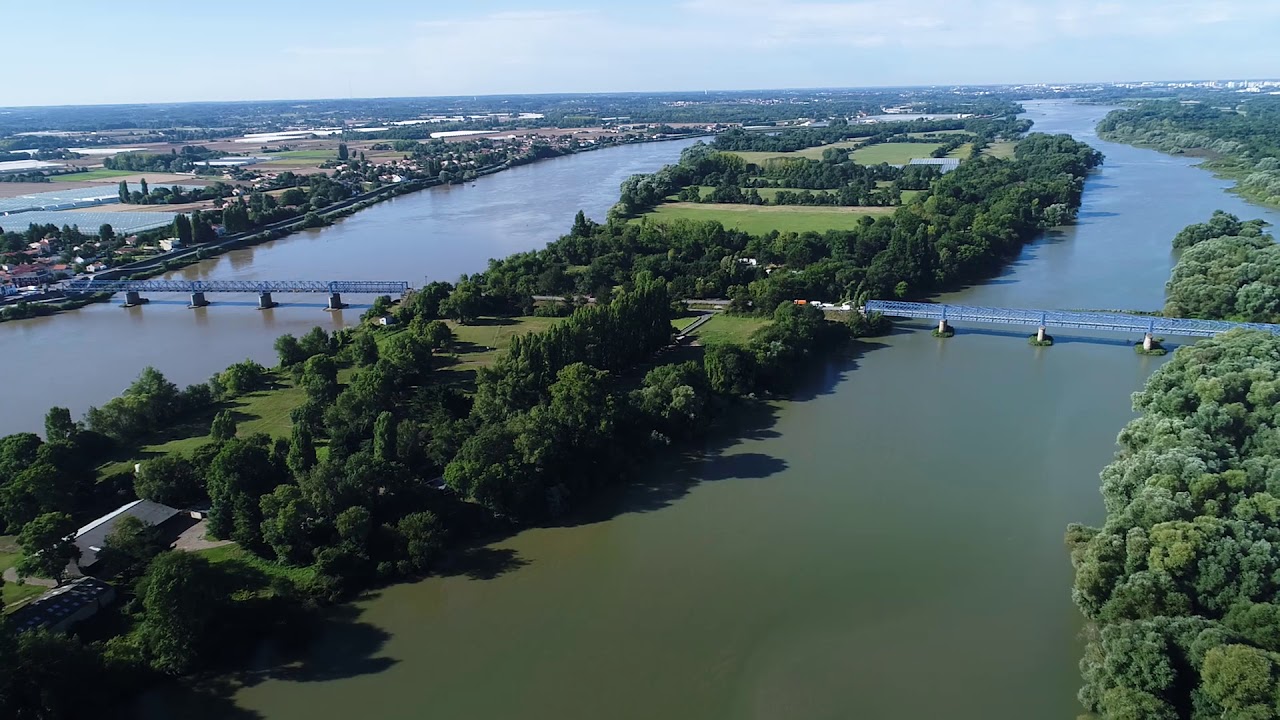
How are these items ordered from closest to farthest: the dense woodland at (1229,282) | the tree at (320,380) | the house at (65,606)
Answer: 1. the house at (65,606)
2. the tree at (320,380)
3. the dense woodland at (1229,282)

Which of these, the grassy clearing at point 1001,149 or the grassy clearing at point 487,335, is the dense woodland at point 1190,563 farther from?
the grassy clearing at point 1001,149

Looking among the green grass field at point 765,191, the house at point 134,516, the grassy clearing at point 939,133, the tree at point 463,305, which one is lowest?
the house at point 134,516

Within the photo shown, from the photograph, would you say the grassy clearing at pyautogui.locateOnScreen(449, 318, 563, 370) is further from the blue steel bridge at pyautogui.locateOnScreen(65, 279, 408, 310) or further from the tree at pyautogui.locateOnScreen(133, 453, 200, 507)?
the tree at pyautogui.locateOnScreen(133, 453, 200, 507)

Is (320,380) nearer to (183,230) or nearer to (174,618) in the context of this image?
(174,618)

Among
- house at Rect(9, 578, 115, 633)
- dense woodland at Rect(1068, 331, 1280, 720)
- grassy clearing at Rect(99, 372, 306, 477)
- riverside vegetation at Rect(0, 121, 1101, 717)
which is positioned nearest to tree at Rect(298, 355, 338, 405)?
riverside vegetation at Rect(0, 121, 1101, 717)

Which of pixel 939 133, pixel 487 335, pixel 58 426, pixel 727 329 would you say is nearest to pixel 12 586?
pixel 58 426

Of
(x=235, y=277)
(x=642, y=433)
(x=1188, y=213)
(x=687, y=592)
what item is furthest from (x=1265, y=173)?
(x=235, y=277)

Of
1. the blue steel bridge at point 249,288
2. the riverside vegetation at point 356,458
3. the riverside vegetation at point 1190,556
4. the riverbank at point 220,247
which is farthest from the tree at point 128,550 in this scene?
the riverbank at point 220,247
